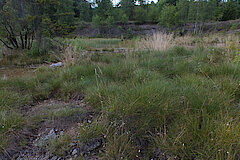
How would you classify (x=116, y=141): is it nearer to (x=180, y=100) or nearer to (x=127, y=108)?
(x=127, y=108)

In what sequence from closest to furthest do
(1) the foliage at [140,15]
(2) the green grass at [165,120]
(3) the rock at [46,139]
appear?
(2) the green grass at [165,120] < (3) the rock at [46,139] < (1) the foliage at [140,15]

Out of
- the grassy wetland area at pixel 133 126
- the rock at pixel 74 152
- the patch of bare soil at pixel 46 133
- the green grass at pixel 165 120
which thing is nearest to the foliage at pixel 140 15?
the green grass at pixel 165 120

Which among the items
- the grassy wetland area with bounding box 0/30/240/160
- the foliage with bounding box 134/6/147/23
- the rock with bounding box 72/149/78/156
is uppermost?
the foliage with bounding box 134/6/147/23

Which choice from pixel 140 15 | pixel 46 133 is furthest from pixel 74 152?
pixel 140 15

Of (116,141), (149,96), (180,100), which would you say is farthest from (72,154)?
(180,100)

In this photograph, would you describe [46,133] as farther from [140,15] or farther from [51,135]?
[140,15]

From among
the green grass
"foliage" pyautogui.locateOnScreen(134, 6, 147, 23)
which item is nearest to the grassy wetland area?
the green grass

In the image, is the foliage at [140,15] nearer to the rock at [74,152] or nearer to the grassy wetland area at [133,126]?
the grassy wetland area at [133,126]

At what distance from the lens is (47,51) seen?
6.04 metres

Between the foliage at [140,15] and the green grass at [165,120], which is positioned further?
the foliage at [140,15]

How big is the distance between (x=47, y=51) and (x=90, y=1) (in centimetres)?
3465

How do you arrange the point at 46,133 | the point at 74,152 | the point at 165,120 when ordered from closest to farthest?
the point at 74,152 → the point at 165,120 → the point at 46,133

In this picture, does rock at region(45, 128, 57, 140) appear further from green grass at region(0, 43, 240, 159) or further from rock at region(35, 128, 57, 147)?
green grass at region(0, 43, 240, 159)

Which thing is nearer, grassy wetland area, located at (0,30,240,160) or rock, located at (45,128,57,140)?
grassy wetland area, located at (0,30,240,160)
